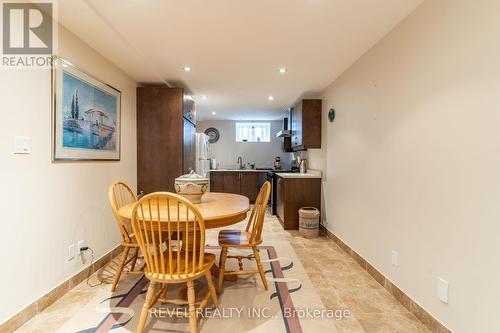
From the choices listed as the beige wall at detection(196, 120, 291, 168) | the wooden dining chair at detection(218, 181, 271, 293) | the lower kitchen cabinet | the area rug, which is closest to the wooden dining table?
the wooden dining chair at detection(218, 181, 271, 293)

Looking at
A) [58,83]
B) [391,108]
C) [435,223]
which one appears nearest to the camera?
[435,223]

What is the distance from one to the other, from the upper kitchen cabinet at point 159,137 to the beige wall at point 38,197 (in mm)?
972

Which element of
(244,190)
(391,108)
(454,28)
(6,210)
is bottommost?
(244,190)

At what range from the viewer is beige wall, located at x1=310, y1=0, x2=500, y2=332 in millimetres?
1407

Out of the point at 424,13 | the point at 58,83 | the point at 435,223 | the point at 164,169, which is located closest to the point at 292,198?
the point at 164,169

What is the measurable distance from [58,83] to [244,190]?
5116 millimetres

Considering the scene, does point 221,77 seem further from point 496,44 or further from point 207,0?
point 496,44

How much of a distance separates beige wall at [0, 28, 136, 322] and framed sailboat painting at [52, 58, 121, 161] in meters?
0.08

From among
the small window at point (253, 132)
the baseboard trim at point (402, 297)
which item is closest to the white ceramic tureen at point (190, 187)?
the baseboard trim at point (402, 297)

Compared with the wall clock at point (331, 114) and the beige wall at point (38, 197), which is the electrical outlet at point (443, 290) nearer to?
the wall clock at point (331, 114)

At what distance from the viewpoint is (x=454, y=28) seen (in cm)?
163

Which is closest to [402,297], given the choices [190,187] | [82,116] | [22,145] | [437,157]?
[437,157]

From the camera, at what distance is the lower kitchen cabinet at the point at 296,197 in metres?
4.34

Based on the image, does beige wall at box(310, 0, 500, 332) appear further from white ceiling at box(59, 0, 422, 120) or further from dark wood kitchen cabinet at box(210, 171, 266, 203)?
dark wood kitchen cabinet at box(210, 171, 266, 203)
